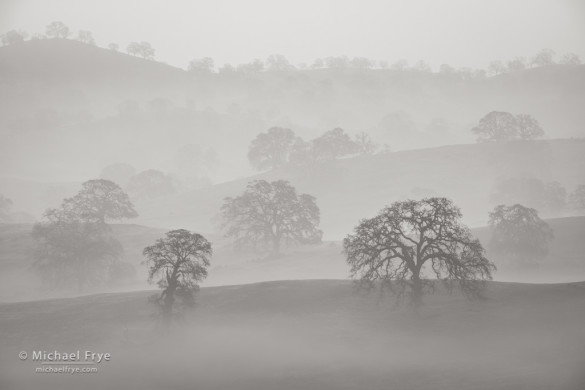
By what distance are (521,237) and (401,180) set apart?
67.5 m

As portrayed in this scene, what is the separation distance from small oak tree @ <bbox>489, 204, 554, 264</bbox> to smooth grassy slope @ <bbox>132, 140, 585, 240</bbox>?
126ft

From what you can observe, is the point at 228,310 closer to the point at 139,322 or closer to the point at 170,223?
the point at 139,322

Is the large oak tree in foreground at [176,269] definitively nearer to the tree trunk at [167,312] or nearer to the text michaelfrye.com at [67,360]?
the tree trunk at [167,312]

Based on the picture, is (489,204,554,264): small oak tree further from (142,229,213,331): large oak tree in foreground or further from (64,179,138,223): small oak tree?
(64,179,138,223): small oak tree

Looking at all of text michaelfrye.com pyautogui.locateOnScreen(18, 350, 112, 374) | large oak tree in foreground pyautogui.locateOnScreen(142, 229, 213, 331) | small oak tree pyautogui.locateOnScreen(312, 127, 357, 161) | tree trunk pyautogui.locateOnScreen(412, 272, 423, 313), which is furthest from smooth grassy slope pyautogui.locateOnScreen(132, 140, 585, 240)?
text michaelfrye.com pyautogui.locateOnScreen(18, 350, 112, 374)

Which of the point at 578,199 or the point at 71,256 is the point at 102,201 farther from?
the point at 578,199

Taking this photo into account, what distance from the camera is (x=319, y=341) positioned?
117 ft

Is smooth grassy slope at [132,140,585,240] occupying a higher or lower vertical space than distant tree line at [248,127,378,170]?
lower

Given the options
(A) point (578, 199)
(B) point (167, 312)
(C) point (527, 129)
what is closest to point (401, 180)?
(C) point (527, 129)

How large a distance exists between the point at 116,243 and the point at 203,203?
188 feet

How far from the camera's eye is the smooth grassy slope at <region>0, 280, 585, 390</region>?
29453mm

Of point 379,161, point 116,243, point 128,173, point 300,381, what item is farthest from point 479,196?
point 128,173

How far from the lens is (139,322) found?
40.9 meters

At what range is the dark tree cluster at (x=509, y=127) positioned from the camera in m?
136
